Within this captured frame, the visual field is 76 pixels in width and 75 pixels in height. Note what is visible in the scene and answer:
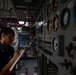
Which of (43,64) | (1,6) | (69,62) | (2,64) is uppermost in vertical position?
(1,6)

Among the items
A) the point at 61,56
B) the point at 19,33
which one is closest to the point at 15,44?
the point at 19,33

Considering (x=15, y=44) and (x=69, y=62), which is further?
(x=15, y=44)

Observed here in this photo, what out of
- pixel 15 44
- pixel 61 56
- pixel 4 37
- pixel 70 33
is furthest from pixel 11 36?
pixel 15 44

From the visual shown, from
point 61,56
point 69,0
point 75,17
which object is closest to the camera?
point 75,17

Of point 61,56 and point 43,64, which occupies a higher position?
point 61,56

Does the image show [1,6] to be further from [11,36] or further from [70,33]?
[70,33]

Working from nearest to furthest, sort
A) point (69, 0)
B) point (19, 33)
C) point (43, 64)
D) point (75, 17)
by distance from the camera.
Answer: point (75, 17), point (69, 0), point (43, 64), point (19, 33)

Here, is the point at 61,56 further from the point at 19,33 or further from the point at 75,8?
the point at 19,33

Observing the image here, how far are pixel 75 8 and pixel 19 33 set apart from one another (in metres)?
7.76

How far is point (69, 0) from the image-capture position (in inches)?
43.6

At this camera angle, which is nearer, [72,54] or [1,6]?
[72,54]

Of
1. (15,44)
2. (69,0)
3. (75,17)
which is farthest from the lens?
(15,44)

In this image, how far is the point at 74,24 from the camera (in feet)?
3.25

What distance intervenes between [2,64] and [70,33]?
110 centimetres
